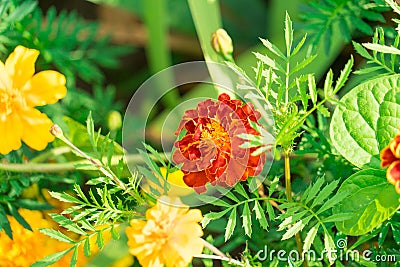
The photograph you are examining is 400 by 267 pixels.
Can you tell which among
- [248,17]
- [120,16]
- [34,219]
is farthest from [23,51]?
[120,16]

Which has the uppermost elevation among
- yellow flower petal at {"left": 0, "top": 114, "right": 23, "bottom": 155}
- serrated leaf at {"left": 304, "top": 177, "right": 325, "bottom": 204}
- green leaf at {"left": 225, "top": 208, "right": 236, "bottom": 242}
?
yellow flower petal at {"left": 0, "top": 114, "right": 23, "bottom": 155}

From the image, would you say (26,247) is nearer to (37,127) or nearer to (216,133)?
(37,127)

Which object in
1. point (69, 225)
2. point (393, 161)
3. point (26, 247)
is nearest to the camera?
point (393, 161)

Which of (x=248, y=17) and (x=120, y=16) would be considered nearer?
(x=248, y=17)

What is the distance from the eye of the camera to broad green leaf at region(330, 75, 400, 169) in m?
0.66

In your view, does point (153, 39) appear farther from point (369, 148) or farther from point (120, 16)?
point (369, 148)

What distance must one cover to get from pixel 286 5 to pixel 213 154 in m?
0.61

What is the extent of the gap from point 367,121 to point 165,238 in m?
0.22

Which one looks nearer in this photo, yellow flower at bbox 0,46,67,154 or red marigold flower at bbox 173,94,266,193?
red marigold flower at bbox 173,94,266,193

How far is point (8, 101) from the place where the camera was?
73 centimetres

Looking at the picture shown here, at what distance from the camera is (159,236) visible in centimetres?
59

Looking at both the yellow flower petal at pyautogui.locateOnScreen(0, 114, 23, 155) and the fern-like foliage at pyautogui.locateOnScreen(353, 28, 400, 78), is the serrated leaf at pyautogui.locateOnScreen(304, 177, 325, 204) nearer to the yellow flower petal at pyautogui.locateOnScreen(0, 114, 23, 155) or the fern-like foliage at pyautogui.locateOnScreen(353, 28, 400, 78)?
the fern-like foliage at pyautogui.locateOnScreen(353, 28, 400, 78)

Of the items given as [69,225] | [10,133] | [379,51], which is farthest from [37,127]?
[379,51]

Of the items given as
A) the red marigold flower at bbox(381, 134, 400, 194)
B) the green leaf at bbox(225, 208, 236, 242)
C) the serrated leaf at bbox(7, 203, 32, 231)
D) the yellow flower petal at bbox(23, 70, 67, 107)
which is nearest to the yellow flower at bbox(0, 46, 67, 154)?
the yellow flower petal at bbox(23, 70, 67, 107)
